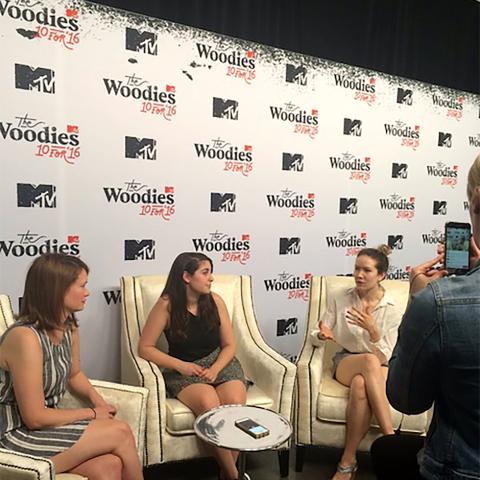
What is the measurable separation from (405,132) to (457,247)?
9.53ft

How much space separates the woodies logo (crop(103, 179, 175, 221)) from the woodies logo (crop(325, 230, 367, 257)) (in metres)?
1.25

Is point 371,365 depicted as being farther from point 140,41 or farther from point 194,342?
point 140,41

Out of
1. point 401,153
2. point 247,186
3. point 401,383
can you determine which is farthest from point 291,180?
point 401,383

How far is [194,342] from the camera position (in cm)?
248

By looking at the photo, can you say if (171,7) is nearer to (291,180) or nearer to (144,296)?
(291,180)

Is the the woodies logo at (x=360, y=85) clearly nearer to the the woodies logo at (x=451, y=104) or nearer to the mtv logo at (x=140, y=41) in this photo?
the the woodies logo at (x=451, y=104)

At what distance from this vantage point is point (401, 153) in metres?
3.96

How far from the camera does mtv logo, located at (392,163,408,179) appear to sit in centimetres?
394

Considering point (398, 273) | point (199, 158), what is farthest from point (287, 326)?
point (199, 158)

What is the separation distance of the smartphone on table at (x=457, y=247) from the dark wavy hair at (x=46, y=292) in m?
1.27

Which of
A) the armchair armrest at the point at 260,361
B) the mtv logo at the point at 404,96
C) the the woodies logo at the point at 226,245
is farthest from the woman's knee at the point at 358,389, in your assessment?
the mtv logo at the point at 404,96

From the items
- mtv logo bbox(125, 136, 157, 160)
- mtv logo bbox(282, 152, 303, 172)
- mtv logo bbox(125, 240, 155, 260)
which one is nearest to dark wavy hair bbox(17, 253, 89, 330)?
mtv logo bbox(125, 240, 155, 260)

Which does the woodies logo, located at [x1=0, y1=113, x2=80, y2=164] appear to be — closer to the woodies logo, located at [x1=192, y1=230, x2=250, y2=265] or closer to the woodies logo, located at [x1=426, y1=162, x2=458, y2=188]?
the woodies logo, located at [x1=192, y1=230, x2=250, y2=265]

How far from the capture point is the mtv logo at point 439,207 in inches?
165
